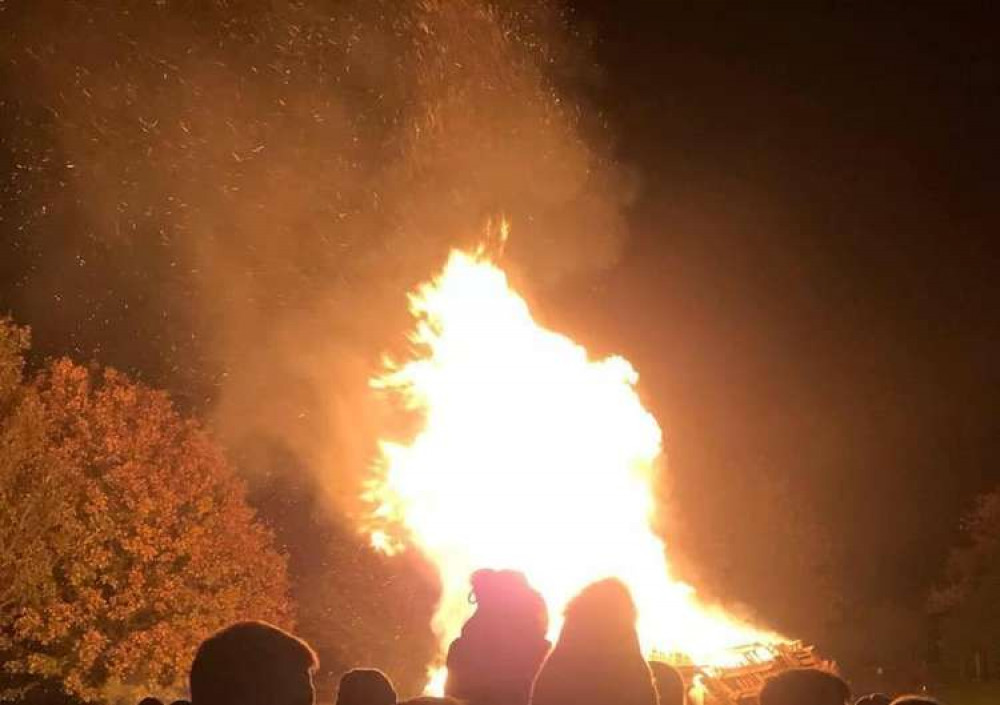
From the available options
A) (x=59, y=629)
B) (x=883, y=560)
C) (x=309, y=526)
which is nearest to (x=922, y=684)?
(x=883, y=560)

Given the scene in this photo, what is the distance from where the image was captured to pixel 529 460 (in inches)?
588

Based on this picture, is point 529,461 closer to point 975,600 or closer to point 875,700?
point 875,700

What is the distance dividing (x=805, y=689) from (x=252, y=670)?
257 cm

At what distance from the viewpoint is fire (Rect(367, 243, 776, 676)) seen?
14.2 meters

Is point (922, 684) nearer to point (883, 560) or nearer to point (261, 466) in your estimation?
point (883, 560)

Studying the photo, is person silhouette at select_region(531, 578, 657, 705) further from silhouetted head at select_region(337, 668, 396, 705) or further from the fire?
the fire

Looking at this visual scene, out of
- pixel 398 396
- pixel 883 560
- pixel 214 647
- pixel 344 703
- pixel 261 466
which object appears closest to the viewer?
pixel 214 647

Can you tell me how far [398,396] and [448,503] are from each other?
2913 mm

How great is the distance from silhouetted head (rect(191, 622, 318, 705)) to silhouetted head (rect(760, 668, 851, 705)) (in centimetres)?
224

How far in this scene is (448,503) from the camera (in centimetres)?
1509

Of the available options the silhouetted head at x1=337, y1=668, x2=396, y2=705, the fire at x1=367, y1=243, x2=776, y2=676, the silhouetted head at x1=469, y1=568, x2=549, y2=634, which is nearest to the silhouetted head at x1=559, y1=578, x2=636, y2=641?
the silhouetted head at x1=469, y1=568, x2=549, y2=634

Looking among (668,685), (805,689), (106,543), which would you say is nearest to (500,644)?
(668,685)

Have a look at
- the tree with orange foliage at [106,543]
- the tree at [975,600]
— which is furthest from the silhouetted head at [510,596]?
the tree at [975,600]

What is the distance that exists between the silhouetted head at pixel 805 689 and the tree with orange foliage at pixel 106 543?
2615cm
